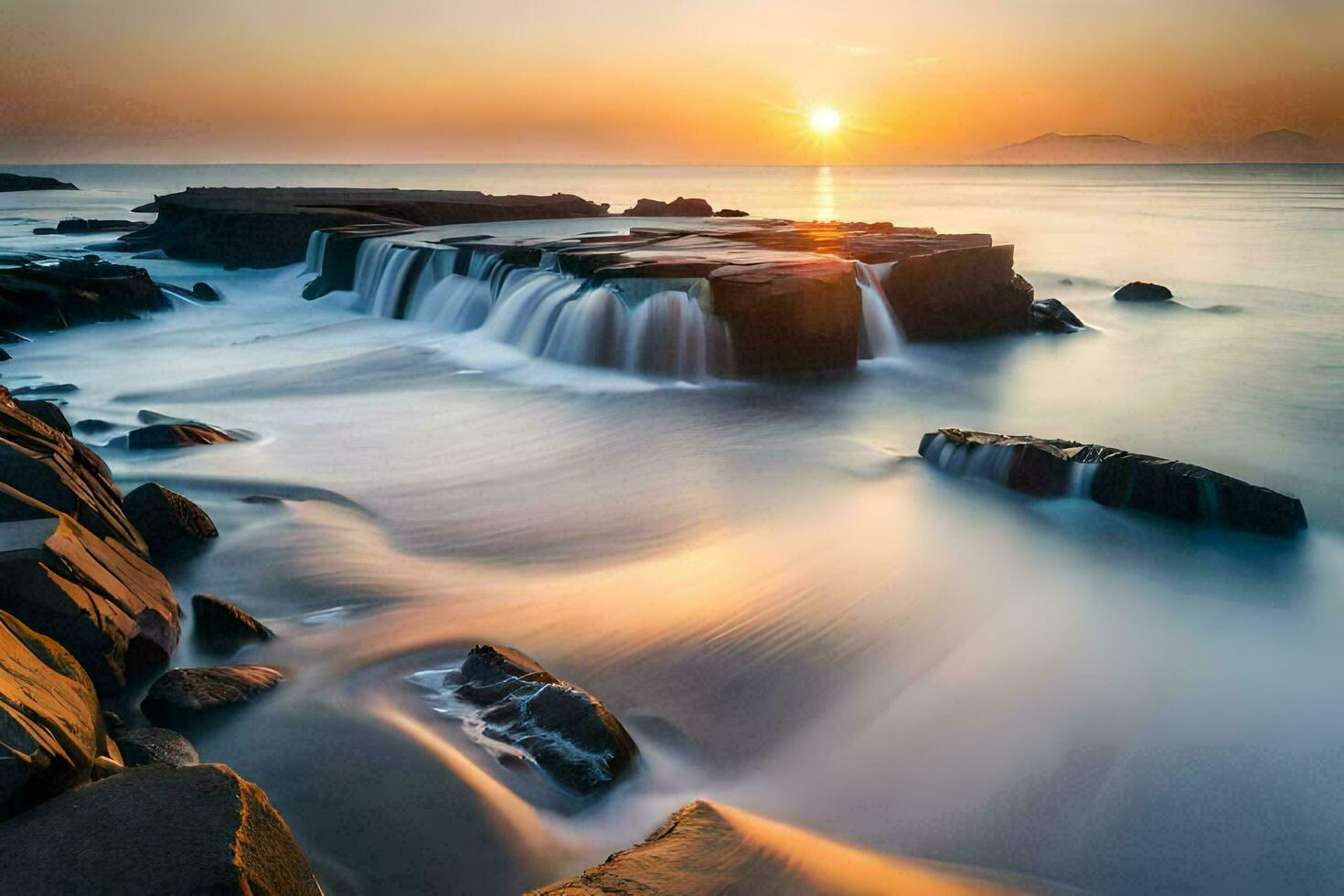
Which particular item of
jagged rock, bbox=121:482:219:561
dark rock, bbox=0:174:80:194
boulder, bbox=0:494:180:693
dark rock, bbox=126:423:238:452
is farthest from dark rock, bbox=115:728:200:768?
dark rock, bbox=0:174:80:194

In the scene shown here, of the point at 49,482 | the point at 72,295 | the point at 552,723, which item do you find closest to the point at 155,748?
the point at 552,723

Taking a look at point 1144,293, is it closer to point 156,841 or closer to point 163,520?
point 163,520

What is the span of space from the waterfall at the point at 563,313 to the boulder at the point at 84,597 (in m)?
→ 6.75

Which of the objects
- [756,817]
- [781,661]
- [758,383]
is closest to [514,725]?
[756,817]

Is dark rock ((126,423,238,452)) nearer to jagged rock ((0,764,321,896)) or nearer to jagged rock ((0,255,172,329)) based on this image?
jagged rock ((0,764,321,896))

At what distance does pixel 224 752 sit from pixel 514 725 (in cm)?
91

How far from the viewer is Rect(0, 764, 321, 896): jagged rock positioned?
5.99ft

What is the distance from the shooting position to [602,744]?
3096 millimetres

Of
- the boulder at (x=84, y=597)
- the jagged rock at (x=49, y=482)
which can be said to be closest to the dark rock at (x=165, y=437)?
the jagged rock at (x=49, y=482)

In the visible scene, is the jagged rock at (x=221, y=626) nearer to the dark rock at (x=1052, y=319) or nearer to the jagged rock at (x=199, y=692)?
the jagged rock at (x=199, y=692)

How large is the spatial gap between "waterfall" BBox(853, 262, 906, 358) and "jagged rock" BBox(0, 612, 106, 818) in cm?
927

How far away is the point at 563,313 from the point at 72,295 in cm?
768

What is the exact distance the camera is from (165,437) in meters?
6.82

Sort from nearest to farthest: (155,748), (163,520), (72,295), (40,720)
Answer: (40,720)
(155,748)
(163,520)
(72,295)
